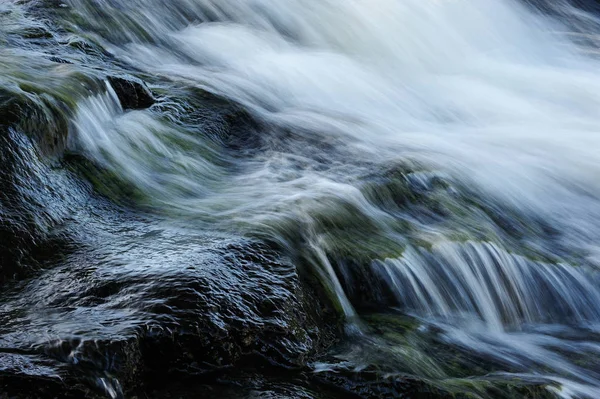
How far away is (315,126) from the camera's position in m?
6.93

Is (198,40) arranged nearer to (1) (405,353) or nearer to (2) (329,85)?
(2) (329,85)

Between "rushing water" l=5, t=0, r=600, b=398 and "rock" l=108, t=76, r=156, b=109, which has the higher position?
"rock" l=108, t=76, r=156, b=109

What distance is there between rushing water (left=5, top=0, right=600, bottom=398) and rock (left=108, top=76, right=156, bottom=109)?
0.14 meters

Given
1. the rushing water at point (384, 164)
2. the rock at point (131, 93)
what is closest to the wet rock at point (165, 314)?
the rushing water at point (384, 164)

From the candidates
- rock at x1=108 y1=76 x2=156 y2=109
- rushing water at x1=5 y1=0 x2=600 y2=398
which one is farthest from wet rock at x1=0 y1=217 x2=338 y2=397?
rock at x1=108 y1=76 x2=156 y2=109

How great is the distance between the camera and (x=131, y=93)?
6.22 m

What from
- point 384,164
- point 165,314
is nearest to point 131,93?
point 384,164

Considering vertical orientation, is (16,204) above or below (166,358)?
above

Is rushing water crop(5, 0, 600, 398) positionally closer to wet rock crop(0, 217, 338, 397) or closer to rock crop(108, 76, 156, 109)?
rock crop(108, 76, 156, 109)

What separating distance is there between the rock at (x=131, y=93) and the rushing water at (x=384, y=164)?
143 mm

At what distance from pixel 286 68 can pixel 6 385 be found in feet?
19.3

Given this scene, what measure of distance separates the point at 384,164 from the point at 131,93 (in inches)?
76.2

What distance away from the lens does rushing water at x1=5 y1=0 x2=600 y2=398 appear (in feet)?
14.5

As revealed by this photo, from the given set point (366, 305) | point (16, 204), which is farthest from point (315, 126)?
point (16, 204)
